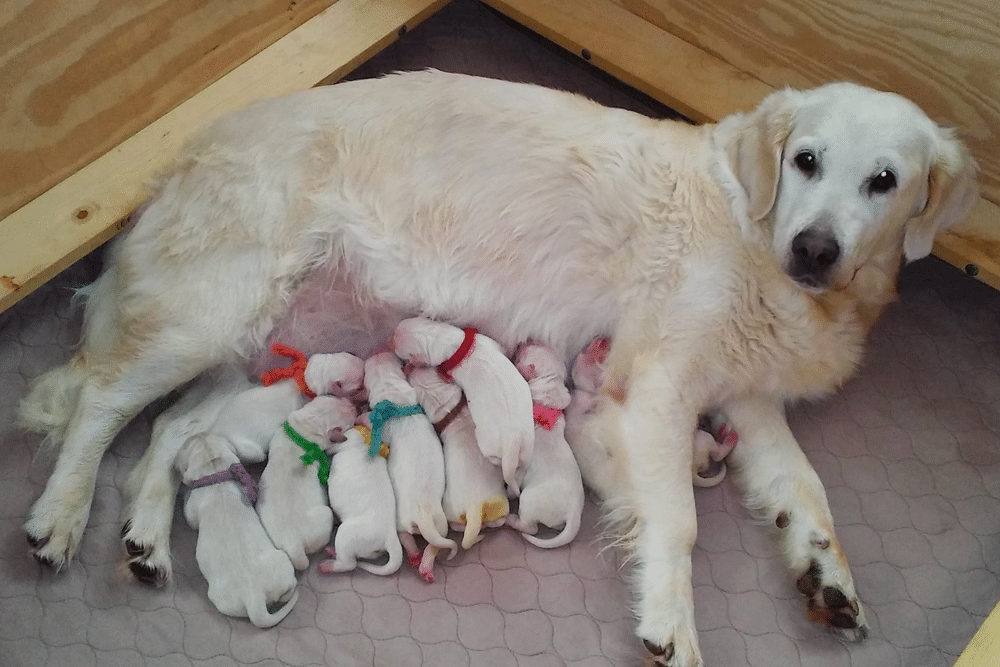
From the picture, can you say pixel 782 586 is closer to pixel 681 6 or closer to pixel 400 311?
pixel 400 311

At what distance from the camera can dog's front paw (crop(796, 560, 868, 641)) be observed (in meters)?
2.05

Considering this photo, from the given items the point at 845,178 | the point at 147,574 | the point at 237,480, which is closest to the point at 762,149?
the point at 845,178

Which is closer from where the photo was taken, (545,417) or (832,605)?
(832,605)

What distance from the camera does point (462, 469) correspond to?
2.14 m

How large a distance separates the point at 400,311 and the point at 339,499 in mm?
591

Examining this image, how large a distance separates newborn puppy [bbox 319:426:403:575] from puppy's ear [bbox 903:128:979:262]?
141cm

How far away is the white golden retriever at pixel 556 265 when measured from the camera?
6.85 feet

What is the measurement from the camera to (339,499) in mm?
2104

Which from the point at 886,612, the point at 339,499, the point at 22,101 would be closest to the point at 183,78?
the point at 22,101

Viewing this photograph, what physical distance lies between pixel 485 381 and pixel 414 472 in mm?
285

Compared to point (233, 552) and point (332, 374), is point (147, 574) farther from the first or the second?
point (332, 374)

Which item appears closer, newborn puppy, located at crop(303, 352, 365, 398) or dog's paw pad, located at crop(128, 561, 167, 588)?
dog's paw pad, located at crop(128, 561, 167, 588)

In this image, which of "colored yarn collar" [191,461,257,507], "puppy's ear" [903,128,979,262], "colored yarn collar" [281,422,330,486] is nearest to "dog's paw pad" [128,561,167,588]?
"colored yarn collar" [191,461,257,507]

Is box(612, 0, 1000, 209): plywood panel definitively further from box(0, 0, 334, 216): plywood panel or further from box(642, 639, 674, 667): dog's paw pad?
box(642, 639, 674, 667): dog's paw pad
